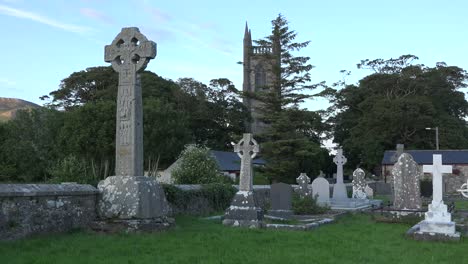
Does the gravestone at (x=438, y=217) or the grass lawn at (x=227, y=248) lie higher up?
the gravestone at (x=438, y=217)

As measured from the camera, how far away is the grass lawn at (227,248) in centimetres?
794

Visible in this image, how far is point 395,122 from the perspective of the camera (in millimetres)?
55812

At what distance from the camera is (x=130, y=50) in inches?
455

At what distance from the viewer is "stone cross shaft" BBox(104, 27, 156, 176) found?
1118 centimetres

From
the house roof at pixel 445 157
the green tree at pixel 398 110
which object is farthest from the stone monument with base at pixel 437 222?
the green tree at pixel 398 110

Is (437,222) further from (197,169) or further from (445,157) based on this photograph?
(445,157)

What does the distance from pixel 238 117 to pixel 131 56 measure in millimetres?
51102

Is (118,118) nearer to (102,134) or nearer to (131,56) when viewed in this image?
(131,56)

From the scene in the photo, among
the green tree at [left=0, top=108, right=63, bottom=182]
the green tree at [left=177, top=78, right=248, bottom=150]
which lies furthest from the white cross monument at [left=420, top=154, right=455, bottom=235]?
the green tree at [left=177, top=78, right=248, bottom=150]

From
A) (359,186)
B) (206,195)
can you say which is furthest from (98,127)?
(206,195)

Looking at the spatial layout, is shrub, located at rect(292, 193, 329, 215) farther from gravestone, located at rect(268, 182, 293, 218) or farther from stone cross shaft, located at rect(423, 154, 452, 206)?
stone cross shaft, located at rect(423, 154, 452, 206)

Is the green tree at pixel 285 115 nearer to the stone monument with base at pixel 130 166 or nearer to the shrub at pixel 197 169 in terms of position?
the shrub at pixel 197 169

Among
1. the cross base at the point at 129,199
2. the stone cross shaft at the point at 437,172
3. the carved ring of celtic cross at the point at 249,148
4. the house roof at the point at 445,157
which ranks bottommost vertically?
the cross base at the point at 129,199

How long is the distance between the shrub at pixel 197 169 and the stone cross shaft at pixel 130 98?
47.0ft
